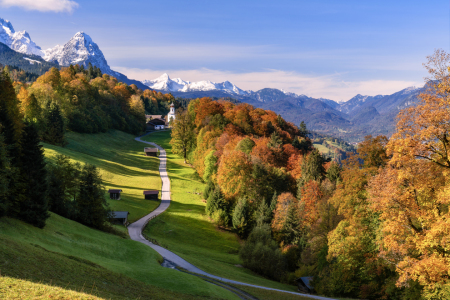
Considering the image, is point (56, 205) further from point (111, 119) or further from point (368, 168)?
point (111, 119)

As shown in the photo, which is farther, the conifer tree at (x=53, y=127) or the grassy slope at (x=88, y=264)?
the conifer tree at (x=53, y=127)

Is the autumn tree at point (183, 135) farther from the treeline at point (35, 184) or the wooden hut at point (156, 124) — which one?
the wooden hut at point (156, 124)

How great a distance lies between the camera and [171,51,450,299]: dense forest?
1581cm

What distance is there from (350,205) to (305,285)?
13257mm

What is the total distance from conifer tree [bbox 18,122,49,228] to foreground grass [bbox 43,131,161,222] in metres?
20.1

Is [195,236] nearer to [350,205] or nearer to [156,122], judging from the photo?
[350,205]

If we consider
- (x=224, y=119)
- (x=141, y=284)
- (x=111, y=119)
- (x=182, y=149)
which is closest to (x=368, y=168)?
(x=141, y=284)

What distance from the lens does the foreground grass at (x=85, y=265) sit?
1370cm

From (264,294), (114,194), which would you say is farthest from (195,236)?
(264,294)

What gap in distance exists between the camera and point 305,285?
36125mm

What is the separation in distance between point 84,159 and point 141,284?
54.1 m

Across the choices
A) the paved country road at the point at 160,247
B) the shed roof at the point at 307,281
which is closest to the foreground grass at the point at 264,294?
the paved country road at the point at 160,247

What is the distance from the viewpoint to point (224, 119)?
7800 cm

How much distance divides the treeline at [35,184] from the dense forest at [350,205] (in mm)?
20803
